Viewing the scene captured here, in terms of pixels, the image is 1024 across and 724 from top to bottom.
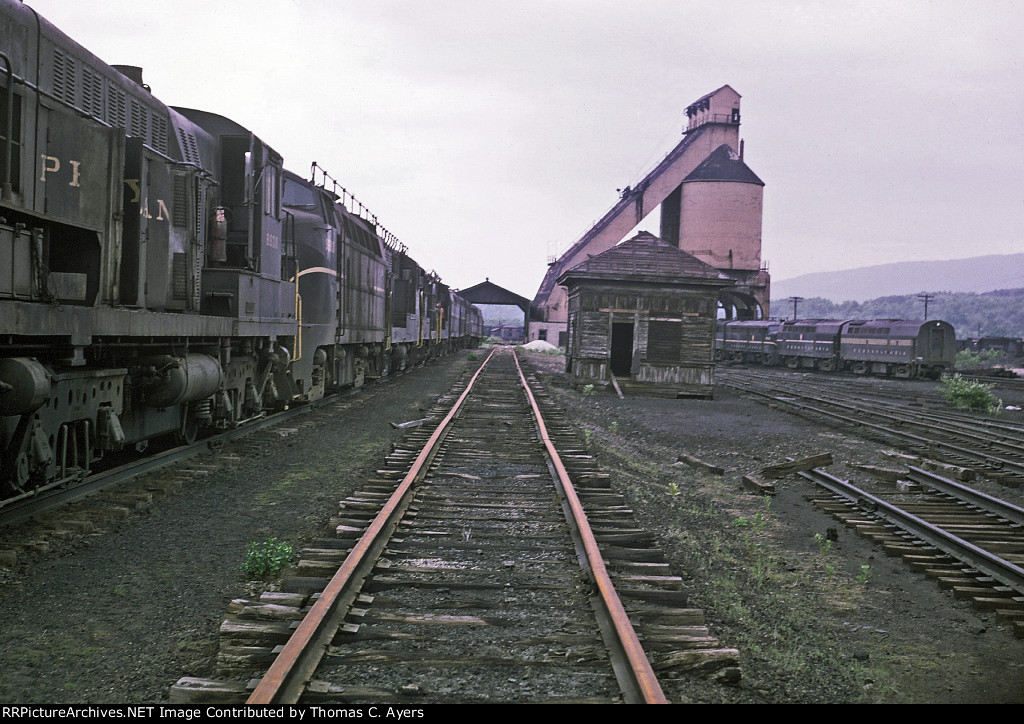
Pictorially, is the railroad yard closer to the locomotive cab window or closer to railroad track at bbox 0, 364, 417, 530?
railroad track at bbox 0, 364, 417, 530

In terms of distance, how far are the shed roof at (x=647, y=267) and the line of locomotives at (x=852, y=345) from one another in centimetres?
1327

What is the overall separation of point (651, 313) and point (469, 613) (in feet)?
64.9

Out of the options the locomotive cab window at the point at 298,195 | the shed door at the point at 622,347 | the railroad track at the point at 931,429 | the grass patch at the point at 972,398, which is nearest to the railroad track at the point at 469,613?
the railroad track at the point at 931,429

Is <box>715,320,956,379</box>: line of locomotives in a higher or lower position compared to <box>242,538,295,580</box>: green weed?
higher

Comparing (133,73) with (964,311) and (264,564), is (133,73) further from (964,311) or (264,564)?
(964,311)

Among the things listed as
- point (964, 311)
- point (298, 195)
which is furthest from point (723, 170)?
point (964, 311)

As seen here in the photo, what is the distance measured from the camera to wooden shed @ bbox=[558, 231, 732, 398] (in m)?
23.0

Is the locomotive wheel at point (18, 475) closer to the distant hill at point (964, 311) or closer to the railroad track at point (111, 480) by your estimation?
the railroad track at point (111, 480)

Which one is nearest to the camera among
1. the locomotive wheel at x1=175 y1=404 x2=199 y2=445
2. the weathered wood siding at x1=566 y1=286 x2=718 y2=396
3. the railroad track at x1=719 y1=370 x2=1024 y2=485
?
the locomotive wheel at x1=175 y1=404 x2=199 y2=445

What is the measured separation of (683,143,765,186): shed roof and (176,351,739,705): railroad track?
49.9m

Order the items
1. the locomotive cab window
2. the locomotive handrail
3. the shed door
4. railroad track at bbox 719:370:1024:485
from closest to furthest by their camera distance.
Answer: the locomotive handrail < railroad track at bbox 719:370:1024:485 < the locomotive cab window < the shed door

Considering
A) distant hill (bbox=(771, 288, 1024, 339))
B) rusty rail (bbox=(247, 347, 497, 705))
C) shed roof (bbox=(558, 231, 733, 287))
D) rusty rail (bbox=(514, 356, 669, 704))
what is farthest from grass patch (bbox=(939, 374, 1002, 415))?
distant hill (bbox=(771, 288, 1024, 339))

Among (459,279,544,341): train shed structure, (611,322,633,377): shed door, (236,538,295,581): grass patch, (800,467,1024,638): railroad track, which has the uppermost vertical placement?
(459,279,544,341): train shed structure

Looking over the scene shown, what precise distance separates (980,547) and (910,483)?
3029mm
